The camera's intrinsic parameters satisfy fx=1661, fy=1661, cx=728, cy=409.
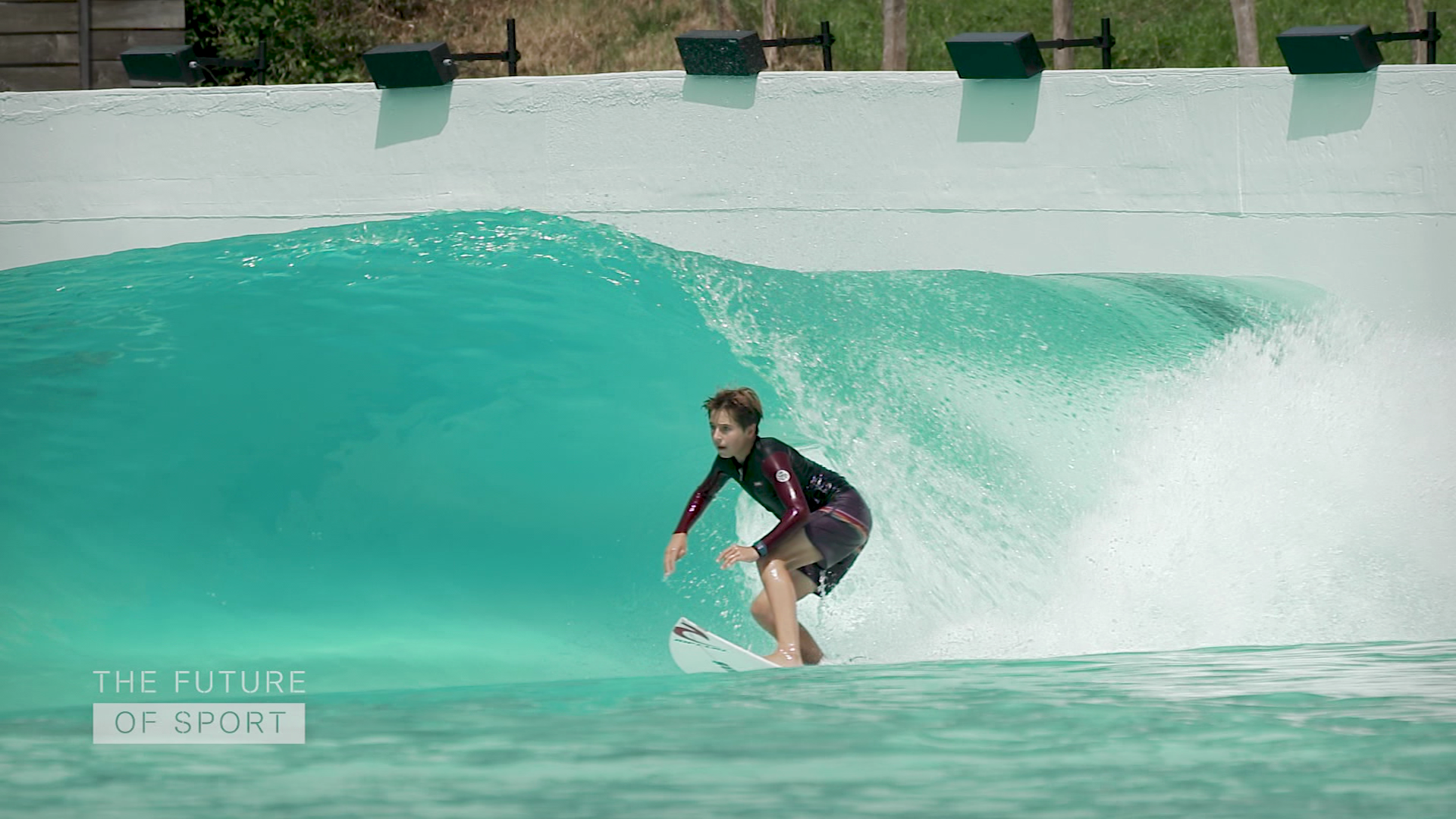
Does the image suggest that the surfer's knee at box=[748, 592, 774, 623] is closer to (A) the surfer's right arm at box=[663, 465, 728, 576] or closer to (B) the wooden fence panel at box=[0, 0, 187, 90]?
(A) the surfer's right arm at box=[663, 465, 728, 576]

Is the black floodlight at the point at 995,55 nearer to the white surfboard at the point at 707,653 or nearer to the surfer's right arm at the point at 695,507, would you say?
the surfer's right arm at the point at 695,507

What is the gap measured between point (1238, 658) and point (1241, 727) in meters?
1.32

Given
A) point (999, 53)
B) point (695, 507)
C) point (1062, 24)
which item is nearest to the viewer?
point (695, 507)

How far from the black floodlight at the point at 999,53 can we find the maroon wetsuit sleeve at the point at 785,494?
266 centimetres

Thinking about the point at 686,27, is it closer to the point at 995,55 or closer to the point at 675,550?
the point at 995,55

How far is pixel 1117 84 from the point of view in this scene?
809 cm

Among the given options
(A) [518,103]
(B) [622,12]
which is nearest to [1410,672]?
(A) [518,103]

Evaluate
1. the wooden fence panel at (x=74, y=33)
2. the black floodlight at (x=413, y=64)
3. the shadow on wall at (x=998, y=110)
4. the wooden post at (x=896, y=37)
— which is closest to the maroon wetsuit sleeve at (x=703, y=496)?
the shadow on wall at (x=998, y=110)

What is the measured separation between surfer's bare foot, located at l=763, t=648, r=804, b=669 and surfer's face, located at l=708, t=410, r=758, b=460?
2.65ft

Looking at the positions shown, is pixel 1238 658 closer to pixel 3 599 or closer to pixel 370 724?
pixel 370 724

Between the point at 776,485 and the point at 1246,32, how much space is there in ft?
14.2

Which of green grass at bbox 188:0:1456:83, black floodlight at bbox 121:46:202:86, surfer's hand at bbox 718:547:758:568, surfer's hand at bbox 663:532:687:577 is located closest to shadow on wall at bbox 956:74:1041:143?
surfer's hand at bbox 663:532:687:577

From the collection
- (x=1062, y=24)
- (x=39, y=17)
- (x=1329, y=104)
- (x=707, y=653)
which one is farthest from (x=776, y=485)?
(x=39, y=17)

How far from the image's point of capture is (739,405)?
649 cm
